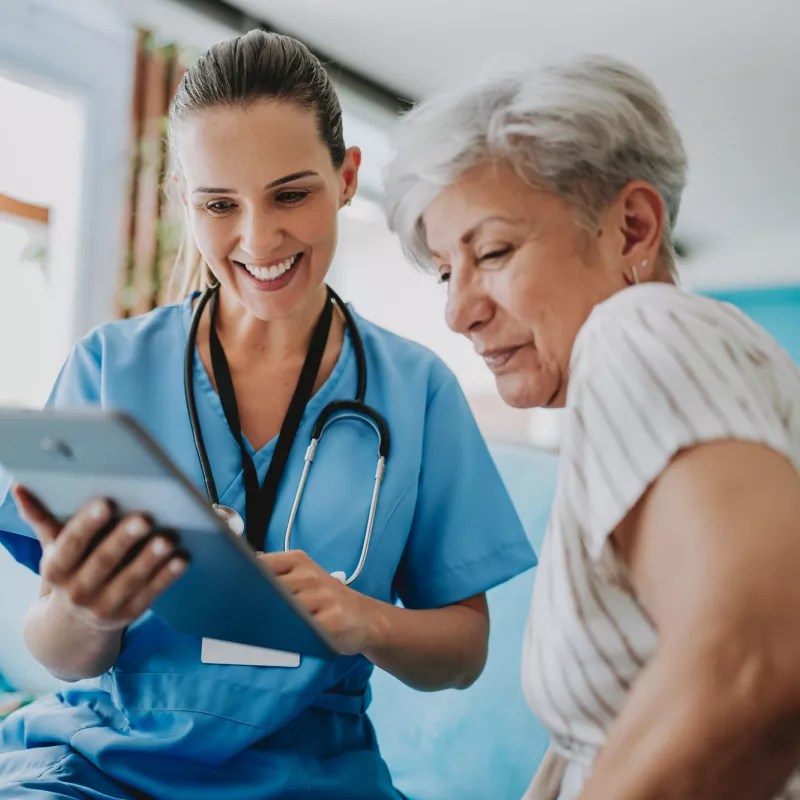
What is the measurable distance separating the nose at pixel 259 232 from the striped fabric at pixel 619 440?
1.88ft

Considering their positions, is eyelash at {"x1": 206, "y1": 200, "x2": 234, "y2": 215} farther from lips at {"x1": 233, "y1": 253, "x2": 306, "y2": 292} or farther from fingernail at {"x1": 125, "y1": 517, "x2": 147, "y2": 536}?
fingernail at {"x1": 125, "y1": 517, "x2": 147, "y2": 536}

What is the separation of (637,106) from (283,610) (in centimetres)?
58

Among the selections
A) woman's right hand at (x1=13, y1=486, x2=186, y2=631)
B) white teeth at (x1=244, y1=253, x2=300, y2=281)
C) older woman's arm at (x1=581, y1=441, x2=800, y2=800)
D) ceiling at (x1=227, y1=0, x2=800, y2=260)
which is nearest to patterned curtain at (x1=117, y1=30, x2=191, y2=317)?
ceiling at (x1=227, y1=0, x2=800, y2=260)

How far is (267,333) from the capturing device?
126 cm

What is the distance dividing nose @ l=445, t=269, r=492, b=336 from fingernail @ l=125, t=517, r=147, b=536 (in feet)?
1.30

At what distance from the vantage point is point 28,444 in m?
→ 0.64

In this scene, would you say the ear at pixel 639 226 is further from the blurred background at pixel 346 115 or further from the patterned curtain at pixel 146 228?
the patterned curtain at pixel 146 228

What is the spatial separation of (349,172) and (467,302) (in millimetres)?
461

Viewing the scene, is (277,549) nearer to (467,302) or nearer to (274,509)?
(274,509)

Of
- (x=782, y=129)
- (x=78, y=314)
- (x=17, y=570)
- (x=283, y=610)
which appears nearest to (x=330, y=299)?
(x=283, y=610)

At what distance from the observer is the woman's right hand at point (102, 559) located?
2.31 feet

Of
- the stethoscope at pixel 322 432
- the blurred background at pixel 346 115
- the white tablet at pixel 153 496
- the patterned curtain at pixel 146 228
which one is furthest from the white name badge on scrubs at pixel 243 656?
the patterned curtain at pixel 146 228

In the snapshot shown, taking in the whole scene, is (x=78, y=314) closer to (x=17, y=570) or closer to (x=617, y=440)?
(x=17, y=570)

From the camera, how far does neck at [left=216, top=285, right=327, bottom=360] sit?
1248 mm
